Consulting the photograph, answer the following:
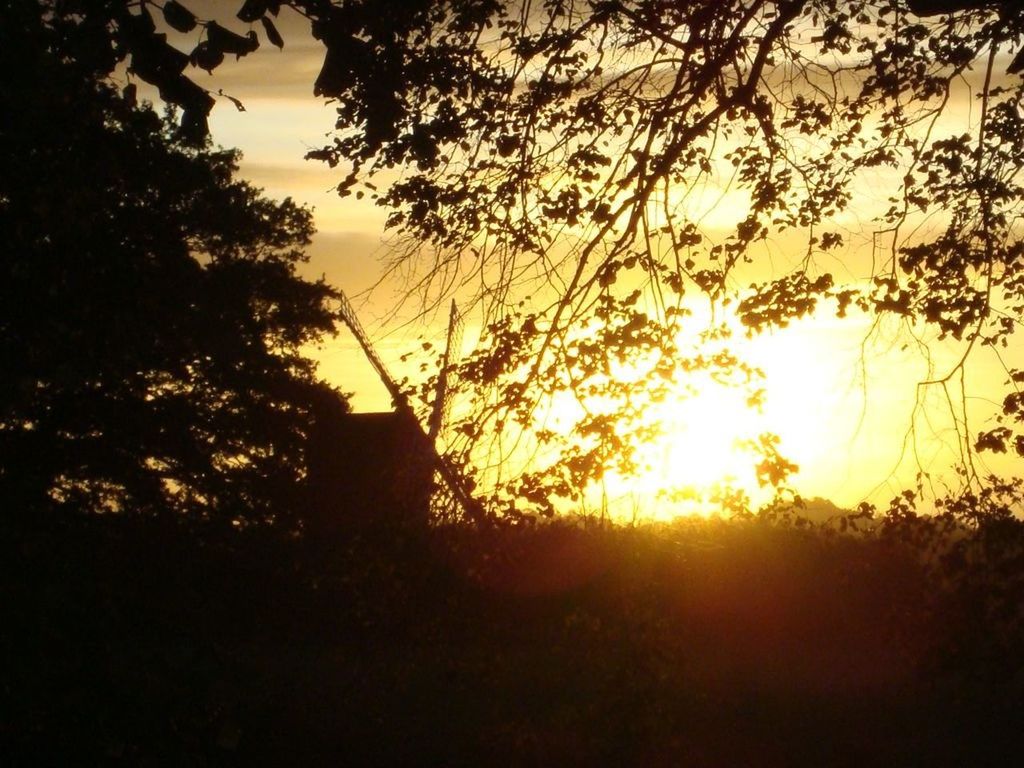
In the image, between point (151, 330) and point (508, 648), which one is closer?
point (151, 330)

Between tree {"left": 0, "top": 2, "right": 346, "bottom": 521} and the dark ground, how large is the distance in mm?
1701

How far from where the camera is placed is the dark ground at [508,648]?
15.1 ft

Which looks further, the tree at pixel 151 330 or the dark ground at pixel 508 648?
the tree at pixel 151 330

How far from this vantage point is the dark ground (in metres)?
4.62

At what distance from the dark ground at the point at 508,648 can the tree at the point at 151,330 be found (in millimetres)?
1701

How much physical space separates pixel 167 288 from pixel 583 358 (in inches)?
577

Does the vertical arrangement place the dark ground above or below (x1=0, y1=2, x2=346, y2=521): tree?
below

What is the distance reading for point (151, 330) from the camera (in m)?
20.8

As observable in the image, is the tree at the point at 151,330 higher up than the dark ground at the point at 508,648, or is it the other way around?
the tree at the point at 151,330

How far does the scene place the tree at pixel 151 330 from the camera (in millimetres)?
15141

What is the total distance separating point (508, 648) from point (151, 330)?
974 cm

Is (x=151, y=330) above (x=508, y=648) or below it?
above

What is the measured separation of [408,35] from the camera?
28.5 ft

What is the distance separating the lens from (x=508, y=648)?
2464 centimetres
